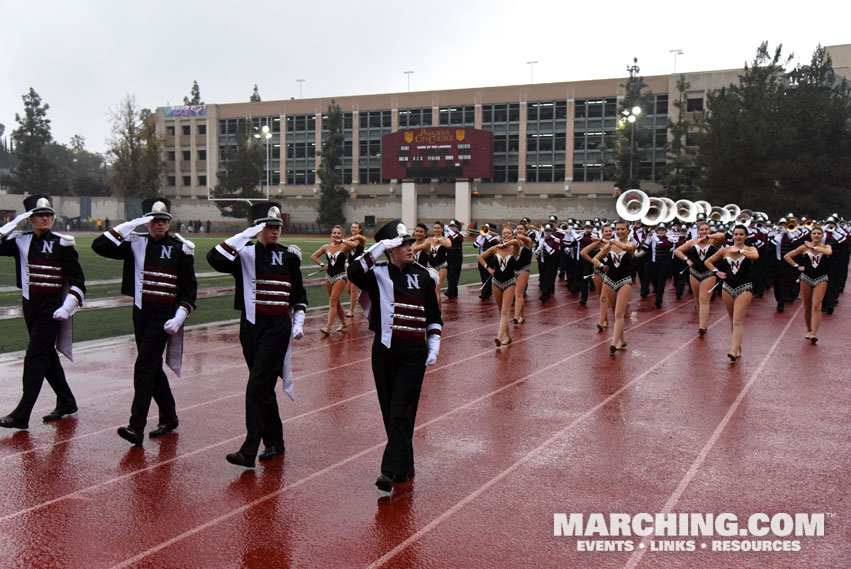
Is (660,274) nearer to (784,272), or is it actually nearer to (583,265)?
(583,265)

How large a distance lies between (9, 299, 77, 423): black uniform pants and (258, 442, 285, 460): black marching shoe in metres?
2.28

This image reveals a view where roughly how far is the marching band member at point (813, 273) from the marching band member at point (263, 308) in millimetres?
9257

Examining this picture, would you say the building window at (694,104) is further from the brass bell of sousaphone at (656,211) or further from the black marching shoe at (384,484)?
the black marching shoe at (384,484)

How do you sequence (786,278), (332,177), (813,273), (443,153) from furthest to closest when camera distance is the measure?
(332,177) → (443,153) → (786,278) → (813,273)

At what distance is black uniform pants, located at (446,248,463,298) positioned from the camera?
66.1ft

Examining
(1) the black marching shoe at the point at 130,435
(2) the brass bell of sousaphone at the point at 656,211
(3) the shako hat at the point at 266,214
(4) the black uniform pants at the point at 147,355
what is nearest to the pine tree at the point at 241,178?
(2) the brass bell of sousaphone at the point at 656,211

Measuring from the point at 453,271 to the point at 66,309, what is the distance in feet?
46.6

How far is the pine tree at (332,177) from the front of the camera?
2675 inches

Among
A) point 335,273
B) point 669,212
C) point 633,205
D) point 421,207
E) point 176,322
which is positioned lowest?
point 335,273

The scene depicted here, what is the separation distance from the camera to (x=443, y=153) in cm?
6600

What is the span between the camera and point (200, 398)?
8414 mm

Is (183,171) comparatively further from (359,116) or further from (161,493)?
(161,493)

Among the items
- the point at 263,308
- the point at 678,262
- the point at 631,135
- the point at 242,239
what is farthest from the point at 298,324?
the point at 631,135

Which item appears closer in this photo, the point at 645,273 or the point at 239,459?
the point at 239,459
